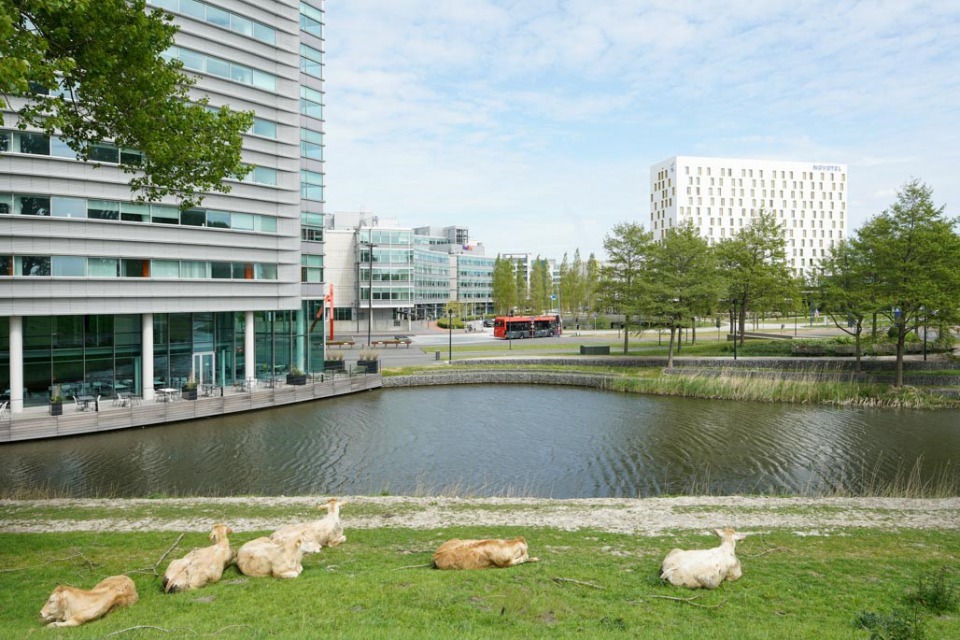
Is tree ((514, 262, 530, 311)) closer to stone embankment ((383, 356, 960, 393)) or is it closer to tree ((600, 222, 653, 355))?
tree ((600, 222, 653, 355))

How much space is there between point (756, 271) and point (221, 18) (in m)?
41.1

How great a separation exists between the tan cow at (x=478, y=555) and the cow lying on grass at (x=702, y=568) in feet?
7.04

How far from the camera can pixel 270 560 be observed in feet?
29.7

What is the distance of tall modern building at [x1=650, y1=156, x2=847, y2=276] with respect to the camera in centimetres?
11219

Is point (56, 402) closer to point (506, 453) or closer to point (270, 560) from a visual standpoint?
point (506, 453)

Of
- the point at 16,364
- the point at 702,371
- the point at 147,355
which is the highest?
the point at 147,355

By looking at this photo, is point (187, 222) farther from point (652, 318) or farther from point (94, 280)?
point (652, 318)

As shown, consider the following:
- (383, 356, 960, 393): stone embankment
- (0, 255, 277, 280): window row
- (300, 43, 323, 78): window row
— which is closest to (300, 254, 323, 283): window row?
(0, 255, 277, 280): window row

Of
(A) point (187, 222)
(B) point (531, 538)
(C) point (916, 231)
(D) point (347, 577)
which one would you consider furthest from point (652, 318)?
(D) point (347, 577)

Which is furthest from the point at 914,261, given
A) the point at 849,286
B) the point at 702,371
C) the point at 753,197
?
the point at 753,197

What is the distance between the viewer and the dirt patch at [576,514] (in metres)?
12.8

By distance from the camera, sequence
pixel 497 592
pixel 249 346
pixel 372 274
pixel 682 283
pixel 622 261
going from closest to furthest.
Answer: pixel 497 592 → pixel 249 346 → pixel 682 283 → pixel 622 261 → pixel 372 274

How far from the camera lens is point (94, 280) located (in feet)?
93.3

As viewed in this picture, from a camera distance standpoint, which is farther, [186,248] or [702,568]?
[186,248]
